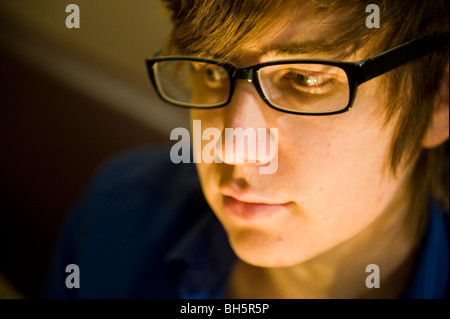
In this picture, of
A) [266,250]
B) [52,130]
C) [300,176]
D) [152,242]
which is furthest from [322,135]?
[52,130]

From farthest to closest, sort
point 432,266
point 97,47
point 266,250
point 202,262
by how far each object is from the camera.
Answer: point 97,47 → point 202,262 → point 432,266 → point 266,250

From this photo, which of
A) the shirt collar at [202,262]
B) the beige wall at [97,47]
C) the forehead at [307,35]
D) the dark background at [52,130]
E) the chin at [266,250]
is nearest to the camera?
the forehead at [307,35]

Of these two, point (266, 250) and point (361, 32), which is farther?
point (266, 250)

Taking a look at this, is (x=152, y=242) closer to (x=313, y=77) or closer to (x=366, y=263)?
(x=366, y=263)

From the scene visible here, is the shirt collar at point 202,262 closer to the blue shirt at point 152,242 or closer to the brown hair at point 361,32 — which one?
the blue shirt at point 152,242

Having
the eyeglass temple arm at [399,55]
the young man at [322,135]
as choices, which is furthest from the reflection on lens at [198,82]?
the eyeglass temple arm at [399,55]

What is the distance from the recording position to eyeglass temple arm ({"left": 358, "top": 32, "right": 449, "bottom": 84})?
0.81 meters

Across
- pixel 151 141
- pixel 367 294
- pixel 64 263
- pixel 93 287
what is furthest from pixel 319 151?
pixel 151 141

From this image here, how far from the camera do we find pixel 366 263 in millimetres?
1090

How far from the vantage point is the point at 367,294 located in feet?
3.64

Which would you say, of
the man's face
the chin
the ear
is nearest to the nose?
the man's face

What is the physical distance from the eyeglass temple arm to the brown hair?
0.04 feet

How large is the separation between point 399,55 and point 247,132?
0.27 meters

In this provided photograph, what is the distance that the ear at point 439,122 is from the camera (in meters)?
0.96
